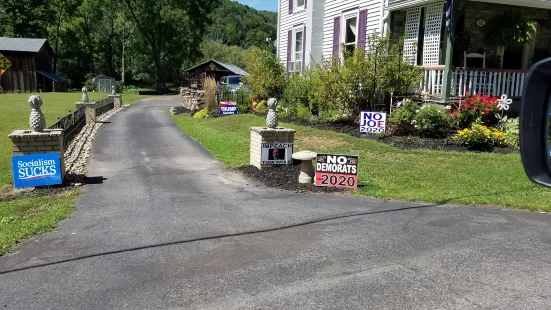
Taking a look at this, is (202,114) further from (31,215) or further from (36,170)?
(31,215)

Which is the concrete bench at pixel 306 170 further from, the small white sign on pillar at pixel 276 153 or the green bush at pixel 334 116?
the green bush at pixel 334 116

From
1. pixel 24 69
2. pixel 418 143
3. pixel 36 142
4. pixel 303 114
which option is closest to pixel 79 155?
pixel 36 142

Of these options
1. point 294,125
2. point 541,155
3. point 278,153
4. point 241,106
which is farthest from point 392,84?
point 541,155

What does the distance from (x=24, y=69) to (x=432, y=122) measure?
56.8 metres

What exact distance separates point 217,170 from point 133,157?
296cm

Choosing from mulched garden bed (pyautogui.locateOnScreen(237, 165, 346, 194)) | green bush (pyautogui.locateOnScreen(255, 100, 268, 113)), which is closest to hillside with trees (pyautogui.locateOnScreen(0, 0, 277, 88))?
green bush (pyautogui.locateOnScreen(255, 100, 268, 113))

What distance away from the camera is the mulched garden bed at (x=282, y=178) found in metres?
8.20

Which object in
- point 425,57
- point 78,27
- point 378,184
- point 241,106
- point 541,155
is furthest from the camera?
point 78,27

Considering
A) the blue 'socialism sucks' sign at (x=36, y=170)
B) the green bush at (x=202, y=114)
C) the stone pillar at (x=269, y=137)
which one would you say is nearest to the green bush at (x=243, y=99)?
the green bush at (x=202, y=114)

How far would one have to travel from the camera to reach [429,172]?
9.16 m

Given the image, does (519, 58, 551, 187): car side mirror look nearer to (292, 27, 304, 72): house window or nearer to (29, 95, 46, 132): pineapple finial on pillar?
(29, 95, 46, 132): pineapple finial on pillar

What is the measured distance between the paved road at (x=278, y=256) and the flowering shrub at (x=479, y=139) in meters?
4.66

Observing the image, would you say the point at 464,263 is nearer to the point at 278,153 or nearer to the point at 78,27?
the point at 278,153

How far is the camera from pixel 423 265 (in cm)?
446
